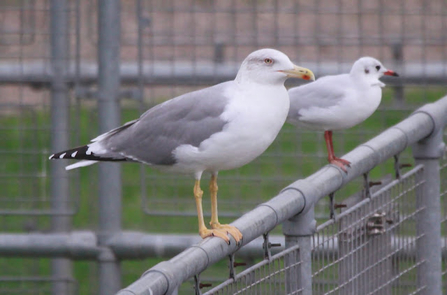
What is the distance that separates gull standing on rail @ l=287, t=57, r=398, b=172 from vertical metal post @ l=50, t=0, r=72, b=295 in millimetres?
999

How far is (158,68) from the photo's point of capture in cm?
389

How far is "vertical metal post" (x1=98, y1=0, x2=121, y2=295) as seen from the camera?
11.9 ft

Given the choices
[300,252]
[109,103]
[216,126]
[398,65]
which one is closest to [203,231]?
[216,126]

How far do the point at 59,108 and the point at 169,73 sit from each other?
1.56ft

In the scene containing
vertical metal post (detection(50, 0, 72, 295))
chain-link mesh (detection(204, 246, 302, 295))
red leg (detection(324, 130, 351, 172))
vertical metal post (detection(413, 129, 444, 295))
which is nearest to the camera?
chain-link mesh (detection(204, 246, 302, 295))

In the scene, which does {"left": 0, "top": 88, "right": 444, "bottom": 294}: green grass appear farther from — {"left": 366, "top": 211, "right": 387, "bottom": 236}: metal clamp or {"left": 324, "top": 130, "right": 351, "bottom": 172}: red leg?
{"left": 366, "top": 211, "right": 387, "bottom": 236}: metal clamp

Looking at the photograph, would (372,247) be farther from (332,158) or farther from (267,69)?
(332,158)

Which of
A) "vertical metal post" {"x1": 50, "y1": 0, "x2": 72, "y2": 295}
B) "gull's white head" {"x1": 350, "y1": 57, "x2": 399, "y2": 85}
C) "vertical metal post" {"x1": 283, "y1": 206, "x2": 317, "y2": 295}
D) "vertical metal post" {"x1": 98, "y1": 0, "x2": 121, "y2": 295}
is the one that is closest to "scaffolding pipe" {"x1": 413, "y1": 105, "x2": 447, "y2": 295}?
"gull's white head" {"x1": 350, "y1": 57, "x2": 399, "y2": 85}

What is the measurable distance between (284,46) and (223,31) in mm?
269

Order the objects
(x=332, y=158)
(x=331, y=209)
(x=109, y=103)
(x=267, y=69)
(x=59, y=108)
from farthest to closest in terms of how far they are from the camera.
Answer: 1. (x=59, y=108)
2. (x=109, y=103)
3. (x=332, y=158)
4. (x=267, y=69)
5. (x=331, y=209)

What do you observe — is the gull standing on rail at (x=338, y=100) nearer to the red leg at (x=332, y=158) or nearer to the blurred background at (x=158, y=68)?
the red leg at (x=332, y=158)

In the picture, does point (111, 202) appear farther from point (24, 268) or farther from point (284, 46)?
point (24, 268)

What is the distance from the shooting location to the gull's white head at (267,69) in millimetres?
2480

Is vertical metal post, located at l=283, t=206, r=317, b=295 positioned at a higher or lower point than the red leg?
lower
